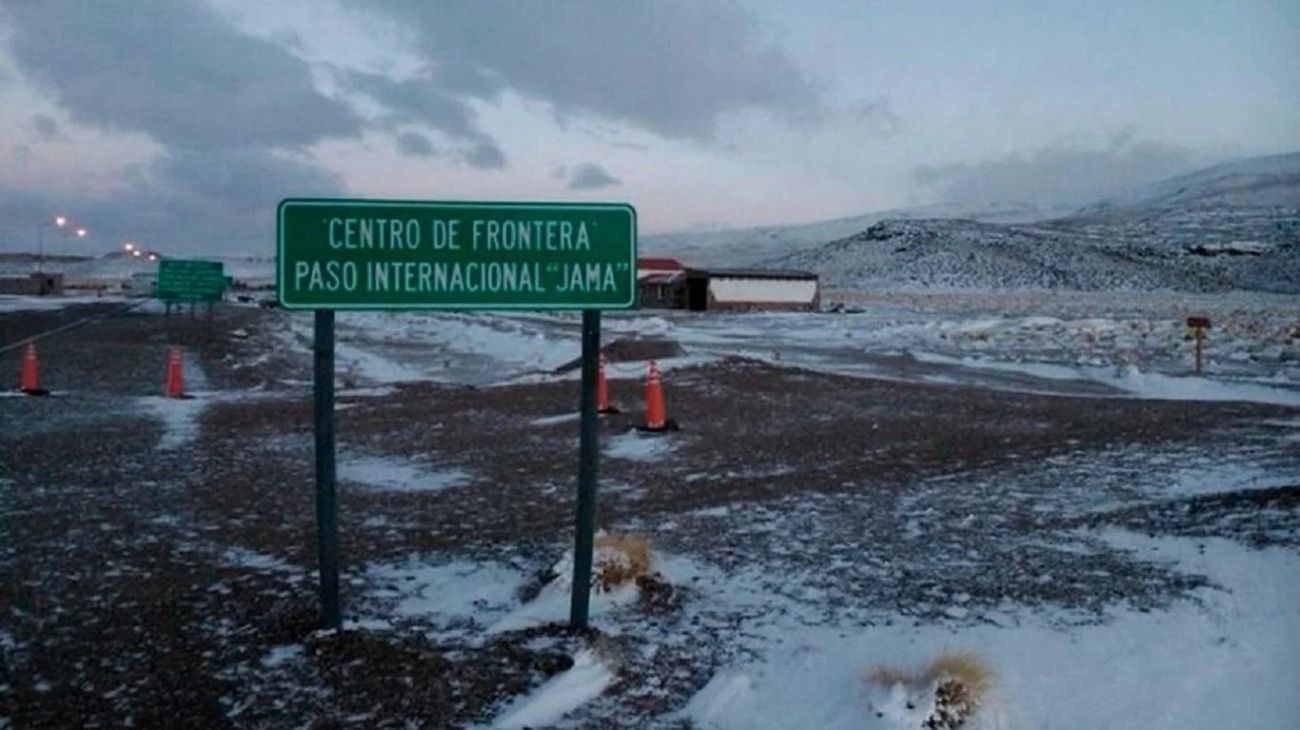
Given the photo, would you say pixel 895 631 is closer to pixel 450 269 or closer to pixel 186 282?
pixel 450 269

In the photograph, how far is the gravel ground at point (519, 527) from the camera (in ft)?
17.7

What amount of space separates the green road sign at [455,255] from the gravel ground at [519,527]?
1.70m

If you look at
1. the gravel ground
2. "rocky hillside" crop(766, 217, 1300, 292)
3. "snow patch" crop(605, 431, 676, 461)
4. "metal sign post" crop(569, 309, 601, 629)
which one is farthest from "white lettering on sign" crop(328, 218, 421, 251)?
"rocky hillside" crop(766, 217, 1300, 292)

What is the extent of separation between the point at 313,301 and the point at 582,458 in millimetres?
1515

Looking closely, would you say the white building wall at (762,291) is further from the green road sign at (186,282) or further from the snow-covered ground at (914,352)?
the green road sign at (186,282)

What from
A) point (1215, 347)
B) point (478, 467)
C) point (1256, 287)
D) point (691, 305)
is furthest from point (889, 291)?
point (478, 467)

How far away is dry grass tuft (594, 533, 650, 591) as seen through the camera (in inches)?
262

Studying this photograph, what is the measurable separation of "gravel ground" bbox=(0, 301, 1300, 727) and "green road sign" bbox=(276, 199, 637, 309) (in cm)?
170

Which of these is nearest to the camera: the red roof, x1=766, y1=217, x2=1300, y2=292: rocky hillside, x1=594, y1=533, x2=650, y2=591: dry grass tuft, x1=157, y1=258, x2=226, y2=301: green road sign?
x1=594, y1=533, x2=650, y2=591: dry grass tuft

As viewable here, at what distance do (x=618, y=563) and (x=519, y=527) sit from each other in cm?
218

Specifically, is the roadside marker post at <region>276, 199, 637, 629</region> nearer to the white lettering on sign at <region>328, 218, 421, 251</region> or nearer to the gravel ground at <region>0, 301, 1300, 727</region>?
the white lettering on sign at <region>328, 218, 421, 251</region>

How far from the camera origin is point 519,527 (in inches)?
345

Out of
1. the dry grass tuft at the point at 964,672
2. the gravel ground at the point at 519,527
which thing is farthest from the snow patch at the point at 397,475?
the dry grass tuft at the point at 964,672

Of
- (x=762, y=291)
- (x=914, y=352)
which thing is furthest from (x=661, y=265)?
(x=914, y=352)
